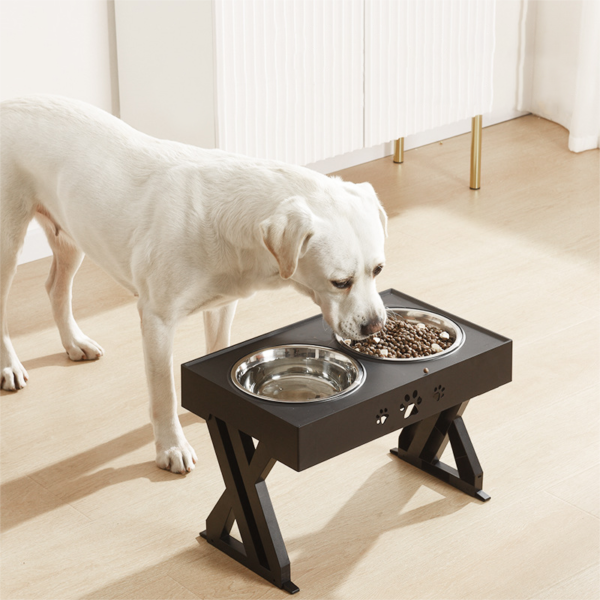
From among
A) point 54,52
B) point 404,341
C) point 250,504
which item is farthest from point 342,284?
point 54,52

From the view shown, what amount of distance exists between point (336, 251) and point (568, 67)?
3.27m

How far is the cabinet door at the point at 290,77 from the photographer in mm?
3166

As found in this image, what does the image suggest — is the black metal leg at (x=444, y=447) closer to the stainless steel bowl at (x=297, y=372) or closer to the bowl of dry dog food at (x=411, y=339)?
the bowl of dry dog food at (x=411, y=339)

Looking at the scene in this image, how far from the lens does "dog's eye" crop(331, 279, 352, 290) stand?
6.32ft

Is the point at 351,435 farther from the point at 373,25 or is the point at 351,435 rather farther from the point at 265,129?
the point at 373,25

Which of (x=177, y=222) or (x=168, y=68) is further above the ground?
(x=168, y=68)

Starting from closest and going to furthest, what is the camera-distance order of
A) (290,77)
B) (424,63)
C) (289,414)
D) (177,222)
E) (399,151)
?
(289,414), (177,222), (290,77), (424,63), (399,151)

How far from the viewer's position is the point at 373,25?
354cm

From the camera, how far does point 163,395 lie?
2.21 metres

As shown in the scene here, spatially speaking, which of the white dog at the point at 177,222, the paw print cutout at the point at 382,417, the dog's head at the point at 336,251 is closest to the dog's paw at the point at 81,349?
the white dog at the point at 177,222

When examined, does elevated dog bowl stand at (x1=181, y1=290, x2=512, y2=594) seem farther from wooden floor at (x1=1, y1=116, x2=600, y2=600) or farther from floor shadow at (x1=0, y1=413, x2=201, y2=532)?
floor shadow at (x1=0, y1=413, x2=201, y2=532)

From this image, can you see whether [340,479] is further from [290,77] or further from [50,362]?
[290,77]

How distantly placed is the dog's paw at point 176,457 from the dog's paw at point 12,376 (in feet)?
1.83

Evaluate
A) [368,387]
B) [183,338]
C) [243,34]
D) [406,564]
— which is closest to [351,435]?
[368,387]
